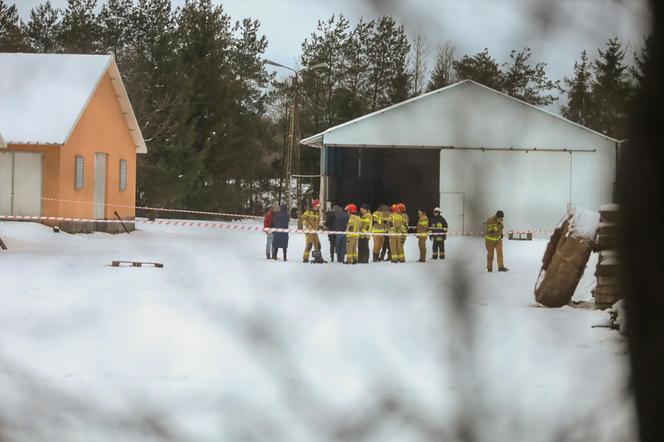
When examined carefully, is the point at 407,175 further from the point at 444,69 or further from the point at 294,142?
the point at 294,142

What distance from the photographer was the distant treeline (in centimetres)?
109

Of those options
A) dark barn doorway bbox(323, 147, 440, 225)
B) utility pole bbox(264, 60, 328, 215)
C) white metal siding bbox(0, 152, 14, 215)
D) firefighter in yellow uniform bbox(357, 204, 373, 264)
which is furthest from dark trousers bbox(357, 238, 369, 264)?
white metal siding bbox(0, 152, 14, 215)

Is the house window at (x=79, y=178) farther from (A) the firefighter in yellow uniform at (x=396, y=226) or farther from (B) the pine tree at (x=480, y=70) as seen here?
(B) the pine tree at (x=480, y=70)

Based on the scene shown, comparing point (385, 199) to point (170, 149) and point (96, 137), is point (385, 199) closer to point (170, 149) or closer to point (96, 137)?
point (170, 149)

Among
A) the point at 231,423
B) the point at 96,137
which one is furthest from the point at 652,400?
the point at 96,137

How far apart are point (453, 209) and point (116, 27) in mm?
589

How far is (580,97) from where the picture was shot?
1.11 meters

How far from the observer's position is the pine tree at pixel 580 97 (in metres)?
1.09

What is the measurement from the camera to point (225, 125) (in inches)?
66.2

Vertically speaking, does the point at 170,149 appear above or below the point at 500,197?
above

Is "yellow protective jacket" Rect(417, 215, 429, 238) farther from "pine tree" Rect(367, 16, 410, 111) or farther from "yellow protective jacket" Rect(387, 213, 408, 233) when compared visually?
"pine tree" Rect(367, 16, 410, 111)

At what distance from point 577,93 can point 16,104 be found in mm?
815

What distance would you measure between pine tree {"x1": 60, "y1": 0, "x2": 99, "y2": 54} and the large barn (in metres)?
0.43

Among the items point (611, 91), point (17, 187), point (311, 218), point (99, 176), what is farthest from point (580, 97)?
point (17, 187)
